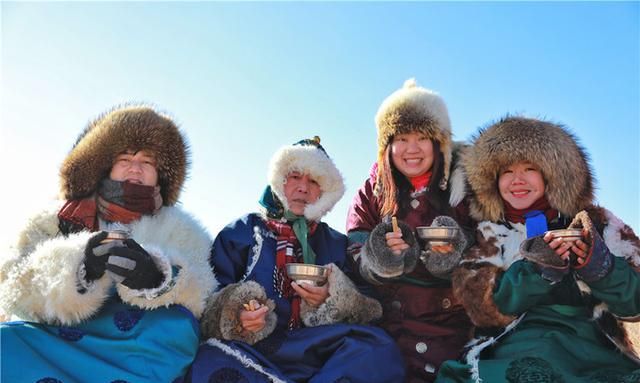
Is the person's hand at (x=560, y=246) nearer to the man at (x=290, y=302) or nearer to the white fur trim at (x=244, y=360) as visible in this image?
the man at (x=290, y=302)

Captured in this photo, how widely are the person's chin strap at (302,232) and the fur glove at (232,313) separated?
54cm

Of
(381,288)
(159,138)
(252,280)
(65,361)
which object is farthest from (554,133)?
(65,361)

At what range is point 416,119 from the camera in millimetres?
4250

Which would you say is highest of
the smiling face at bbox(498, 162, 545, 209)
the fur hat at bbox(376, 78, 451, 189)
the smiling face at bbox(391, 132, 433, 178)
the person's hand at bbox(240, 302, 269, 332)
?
the fur hat at bbox(376, 78, 451, 189)

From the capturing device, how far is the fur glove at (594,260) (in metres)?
3.11

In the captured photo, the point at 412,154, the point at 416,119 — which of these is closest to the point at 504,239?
the point at 412,154

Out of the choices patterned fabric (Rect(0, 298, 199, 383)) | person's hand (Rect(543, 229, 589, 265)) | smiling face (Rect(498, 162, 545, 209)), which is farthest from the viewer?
smiling face (Rect(498, 162, 545, 209))

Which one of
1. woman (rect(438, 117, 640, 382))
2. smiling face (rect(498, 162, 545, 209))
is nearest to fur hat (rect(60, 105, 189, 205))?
woman (rect(438, 117, 640, 382))

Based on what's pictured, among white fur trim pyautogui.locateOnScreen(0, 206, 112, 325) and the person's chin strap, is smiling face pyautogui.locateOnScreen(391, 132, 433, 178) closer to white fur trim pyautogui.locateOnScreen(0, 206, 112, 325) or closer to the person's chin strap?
the person's chin strap

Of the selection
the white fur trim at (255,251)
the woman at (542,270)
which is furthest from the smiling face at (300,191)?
the woman at (542,270)

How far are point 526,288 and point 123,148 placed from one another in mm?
2671

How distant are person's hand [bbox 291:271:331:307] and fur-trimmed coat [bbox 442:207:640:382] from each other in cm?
81

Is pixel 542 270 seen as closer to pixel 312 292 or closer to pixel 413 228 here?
pixel 413 228

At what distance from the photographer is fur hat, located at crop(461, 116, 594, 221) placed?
374 centimetres
